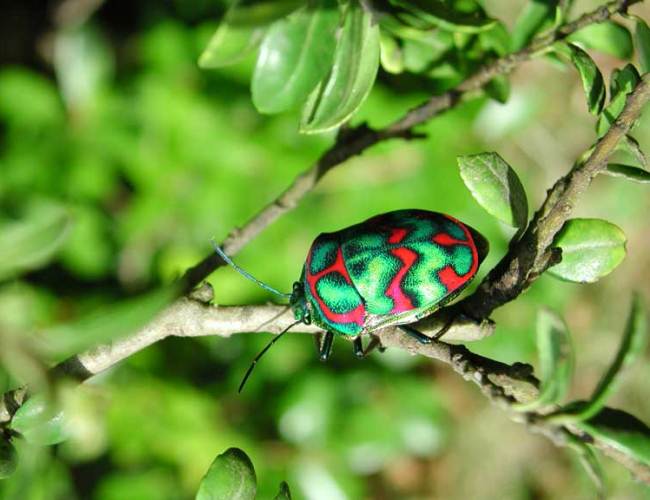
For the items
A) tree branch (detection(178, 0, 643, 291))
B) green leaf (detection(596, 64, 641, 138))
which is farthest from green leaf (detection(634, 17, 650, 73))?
tree branch (detection(178, 0, 643, 291))

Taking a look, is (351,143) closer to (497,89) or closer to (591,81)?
(497,89)

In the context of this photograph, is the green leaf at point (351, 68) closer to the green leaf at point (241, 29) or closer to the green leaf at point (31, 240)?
the green leaf at point (241, 29)

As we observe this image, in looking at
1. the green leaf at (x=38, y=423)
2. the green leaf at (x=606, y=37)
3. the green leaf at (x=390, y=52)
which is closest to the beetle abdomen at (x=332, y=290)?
the green leaf at (x=390, y=52)

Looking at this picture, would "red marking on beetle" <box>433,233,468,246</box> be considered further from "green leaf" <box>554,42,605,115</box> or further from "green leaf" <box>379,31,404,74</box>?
"green leaf" <box>554,42,605,115</box>

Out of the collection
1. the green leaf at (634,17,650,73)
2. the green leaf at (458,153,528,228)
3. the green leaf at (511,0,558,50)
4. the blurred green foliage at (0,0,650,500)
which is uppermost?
the green leaf at (634,17,650,73)

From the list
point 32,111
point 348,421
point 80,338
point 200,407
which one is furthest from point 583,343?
point 80,338

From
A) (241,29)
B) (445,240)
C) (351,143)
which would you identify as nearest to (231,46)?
(241,29)
